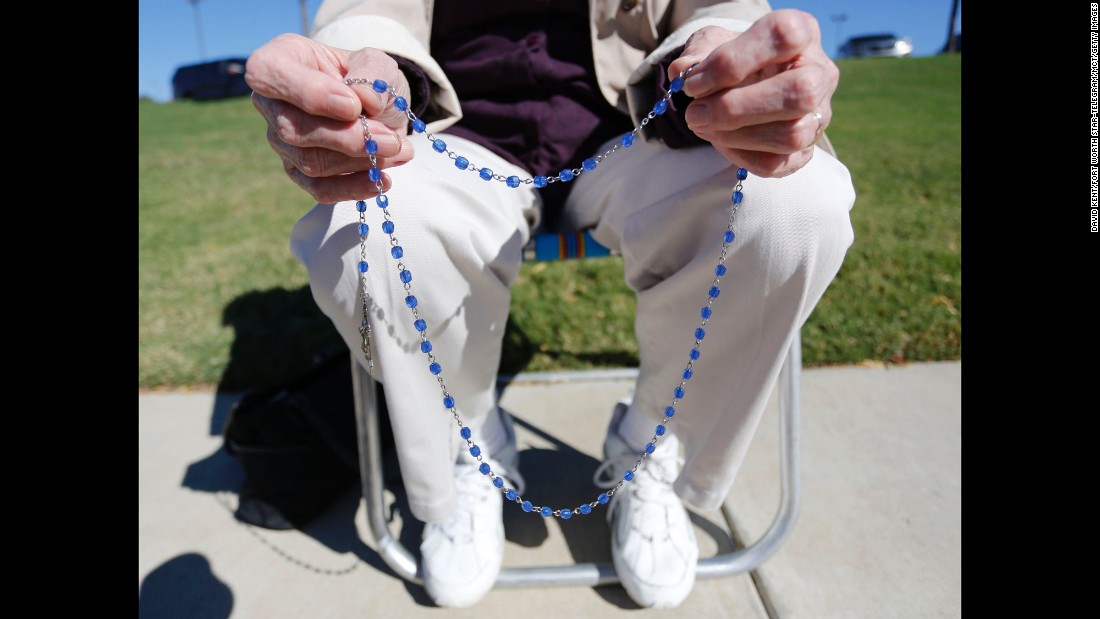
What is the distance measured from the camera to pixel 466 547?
143cm

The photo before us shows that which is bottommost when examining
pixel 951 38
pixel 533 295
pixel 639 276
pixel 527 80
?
pixel 533 295

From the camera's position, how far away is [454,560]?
1.42 metres

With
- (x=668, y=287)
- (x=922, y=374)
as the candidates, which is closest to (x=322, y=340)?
(x=668, y=287)

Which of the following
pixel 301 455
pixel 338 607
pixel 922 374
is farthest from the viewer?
pixel 922 374

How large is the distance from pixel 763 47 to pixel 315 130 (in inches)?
23.6

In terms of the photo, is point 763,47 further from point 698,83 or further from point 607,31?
point 607,31

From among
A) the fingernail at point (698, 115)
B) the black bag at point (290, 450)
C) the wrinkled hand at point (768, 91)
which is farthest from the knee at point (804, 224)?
the black bag at point (290, 450)

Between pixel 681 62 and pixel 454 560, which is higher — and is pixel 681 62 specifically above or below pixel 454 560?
above

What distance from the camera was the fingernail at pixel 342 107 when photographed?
87 centimetres

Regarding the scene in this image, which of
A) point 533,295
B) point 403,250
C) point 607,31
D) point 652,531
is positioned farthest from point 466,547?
point 533,295

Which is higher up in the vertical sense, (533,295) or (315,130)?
(315,130)

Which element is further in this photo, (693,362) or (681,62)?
(693,362)

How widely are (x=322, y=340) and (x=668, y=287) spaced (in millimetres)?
1699

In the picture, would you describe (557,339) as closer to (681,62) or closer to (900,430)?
(900,430)
